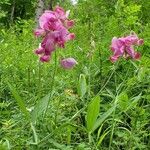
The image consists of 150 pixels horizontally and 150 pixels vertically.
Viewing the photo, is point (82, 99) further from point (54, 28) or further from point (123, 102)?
point (54, 28)

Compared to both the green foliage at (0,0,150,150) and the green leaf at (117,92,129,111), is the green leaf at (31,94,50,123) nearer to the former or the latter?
the green foliage at (0,0,150,150)

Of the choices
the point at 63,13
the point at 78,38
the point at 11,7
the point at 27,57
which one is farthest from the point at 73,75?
the point at 11,7

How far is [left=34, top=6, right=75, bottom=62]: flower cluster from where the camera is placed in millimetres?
1755

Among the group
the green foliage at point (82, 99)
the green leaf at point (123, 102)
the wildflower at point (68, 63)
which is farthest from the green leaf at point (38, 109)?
the green leaf at point (123, 102)

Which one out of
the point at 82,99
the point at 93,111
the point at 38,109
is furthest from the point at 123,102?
the point at 38,109

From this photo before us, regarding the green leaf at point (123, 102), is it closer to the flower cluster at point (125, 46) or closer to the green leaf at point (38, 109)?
the flower cluster at point (125, 46)

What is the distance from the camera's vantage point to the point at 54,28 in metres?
1.76

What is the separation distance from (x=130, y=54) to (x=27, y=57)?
1566 millimetres

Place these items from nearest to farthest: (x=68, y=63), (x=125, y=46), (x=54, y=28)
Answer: (x=54, y=28), (x=68, y=63), (x=125, y=46)

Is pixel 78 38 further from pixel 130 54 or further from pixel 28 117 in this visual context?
pixel 28 117

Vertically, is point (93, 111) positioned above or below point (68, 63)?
below

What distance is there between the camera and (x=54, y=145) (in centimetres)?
182

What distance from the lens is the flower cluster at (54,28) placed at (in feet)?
5.76

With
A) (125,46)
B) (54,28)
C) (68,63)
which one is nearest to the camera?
(54,28)
